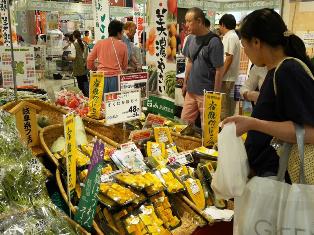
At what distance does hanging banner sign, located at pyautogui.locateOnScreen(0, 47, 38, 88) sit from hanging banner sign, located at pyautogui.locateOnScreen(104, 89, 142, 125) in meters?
1.97

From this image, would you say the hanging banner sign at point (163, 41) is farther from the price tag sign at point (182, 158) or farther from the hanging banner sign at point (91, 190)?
the hanging banner sign at point (91, 190)

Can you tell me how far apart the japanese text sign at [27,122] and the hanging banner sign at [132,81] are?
2.67 ft

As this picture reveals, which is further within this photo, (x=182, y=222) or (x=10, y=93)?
(x=10, y=93)

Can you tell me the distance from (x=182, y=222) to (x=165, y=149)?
2.42ft

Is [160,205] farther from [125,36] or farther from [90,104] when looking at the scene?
[125,36]

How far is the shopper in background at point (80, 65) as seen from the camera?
296 inches

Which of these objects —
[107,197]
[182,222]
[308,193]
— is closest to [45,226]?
[107,197]

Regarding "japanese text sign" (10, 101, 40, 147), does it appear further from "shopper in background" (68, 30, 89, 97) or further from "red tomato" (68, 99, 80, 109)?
"shopper in background" (68, 30, 89, 97)

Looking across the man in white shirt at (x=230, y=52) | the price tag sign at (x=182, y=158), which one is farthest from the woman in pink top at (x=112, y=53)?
the price tag sign at (x=182, y=158)

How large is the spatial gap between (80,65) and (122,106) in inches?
188

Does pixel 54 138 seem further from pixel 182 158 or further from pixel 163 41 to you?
pixel 163 41

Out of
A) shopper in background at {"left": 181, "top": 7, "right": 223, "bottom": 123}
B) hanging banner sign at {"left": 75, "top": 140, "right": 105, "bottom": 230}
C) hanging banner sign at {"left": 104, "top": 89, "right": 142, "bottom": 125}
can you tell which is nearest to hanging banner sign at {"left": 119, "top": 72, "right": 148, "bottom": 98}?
hanging banner sign at {"left": 104, "top": 89, "right": 142, "bottom": 125}

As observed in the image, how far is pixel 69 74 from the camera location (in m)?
12.5

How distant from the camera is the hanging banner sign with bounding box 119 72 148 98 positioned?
129 inches
